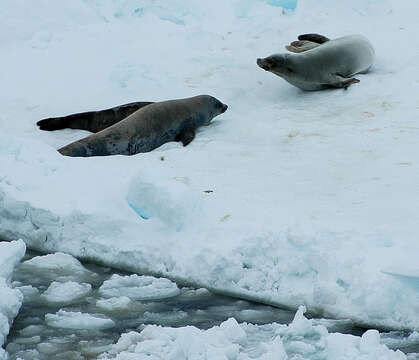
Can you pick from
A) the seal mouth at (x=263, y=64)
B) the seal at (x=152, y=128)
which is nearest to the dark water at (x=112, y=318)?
the seal at (x=152, y=128)

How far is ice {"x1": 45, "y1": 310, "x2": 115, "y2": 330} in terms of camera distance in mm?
3670

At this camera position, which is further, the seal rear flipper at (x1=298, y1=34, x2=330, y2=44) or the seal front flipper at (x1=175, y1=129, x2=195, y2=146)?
the seal rear flipper at (x1=298, y1=34, x2=330, y2=44)

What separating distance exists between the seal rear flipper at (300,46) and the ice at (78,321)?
4929 mm

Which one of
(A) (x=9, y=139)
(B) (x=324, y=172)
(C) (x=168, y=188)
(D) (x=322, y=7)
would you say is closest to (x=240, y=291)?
(C) (x=168, y=188)

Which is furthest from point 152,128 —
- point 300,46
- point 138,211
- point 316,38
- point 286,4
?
point 286,4

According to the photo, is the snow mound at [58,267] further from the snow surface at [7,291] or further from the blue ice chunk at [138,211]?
the blue ice chunk at [138,211]

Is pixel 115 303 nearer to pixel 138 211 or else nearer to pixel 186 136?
pixel 138 211

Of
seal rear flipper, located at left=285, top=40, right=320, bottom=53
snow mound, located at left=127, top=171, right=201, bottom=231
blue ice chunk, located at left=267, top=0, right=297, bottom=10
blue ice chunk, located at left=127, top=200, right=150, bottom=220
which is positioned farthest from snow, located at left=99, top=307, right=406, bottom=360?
blue ice chunk, located at left=267, top=0, right=297, bottom=10

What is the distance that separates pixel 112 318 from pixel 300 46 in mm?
5154

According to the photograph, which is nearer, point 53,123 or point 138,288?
point 138,288

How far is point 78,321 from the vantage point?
12.1ft

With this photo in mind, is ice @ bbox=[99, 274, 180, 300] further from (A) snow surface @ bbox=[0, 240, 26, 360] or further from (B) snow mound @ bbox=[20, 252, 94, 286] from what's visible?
(A) snow surface @ bbox=[0, 240, 26, 360]

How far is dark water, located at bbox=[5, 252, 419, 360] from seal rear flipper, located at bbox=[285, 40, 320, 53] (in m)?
4.39

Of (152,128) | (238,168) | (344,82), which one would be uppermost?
(238,168)
